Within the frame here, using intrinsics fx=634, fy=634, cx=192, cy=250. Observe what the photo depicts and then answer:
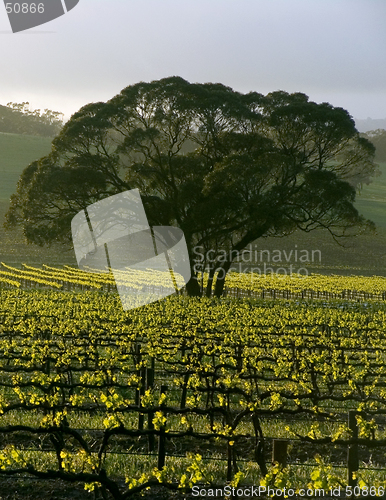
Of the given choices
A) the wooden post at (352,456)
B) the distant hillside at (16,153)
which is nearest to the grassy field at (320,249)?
the distant hillside at (16,153)

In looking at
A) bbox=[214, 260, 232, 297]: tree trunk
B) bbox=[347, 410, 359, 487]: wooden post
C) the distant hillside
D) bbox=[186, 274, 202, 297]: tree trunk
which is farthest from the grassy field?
bbox=[347, 410, 359, 487]: wooden post

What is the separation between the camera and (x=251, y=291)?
1431 inches

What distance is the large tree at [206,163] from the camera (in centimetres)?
2461

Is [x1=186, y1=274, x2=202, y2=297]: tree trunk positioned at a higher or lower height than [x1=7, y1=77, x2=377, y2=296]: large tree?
lower

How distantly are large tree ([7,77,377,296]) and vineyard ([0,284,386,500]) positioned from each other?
10.4 metres

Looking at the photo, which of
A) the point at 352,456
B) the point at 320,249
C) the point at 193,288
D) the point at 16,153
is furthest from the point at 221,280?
the point at 16,153

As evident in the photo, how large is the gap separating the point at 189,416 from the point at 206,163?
61.8 feet

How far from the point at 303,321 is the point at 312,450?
777 cm

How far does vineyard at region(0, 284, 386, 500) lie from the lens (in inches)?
195

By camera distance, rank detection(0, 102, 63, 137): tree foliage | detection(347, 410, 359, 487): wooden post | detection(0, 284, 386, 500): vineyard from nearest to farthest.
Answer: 1. detection(0, 284, 386, 500): vineyard
2. detection(347, 410, 359, 487): wooden post
3. detection(0, 102, 63, 137): tree foliage

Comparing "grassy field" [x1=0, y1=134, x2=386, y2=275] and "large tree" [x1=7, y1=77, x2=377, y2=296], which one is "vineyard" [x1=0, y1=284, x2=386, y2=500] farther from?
"grassy field" [x1=0, y1=134, x2=386, y2=275]

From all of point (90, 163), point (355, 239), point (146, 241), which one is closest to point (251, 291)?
point (146, 241)

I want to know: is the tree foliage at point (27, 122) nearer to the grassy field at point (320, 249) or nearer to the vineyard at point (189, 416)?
the grassy field at point (320, 249)

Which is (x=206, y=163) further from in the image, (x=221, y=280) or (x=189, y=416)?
(x=189, y=416)
